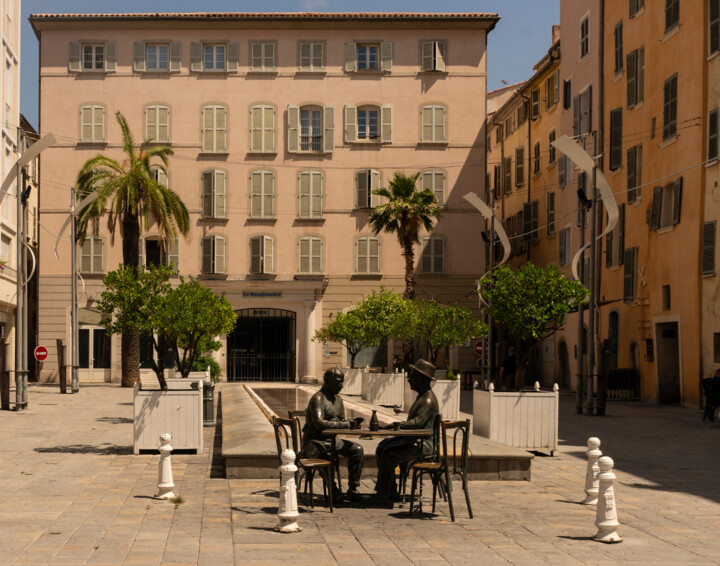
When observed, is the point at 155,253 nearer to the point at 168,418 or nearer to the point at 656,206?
the point at 656,206

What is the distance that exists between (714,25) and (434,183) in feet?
69.4

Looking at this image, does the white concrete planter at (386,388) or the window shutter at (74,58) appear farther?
the window shutter at (74,58)

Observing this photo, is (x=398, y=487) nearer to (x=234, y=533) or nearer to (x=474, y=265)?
(x=234, y=533)

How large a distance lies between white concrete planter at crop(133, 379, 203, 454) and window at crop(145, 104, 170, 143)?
113 feet

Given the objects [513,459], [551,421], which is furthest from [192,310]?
[513,459]

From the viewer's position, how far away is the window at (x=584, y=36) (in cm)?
4359

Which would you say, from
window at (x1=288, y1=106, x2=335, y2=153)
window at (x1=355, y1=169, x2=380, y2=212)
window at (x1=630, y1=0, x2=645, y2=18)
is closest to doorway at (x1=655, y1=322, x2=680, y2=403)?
window at (x1=630, y1=0, x2=645, y2=18)

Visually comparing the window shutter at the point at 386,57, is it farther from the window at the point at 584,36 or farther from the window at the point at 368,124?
the window at the point at 584,36

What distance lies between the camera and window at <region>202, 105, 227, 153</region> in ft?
166

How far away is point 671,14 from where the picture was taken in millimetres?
34312

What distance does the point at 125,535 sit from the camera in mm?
10156

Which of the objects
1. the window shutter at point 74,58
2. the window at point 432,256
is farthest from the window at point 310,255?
the window shutter at point 74,58

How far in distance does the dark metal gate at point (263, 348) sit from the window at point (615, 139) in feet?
57.8

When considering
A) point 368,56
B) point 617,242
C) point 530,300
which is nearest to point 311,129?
point 368,56
